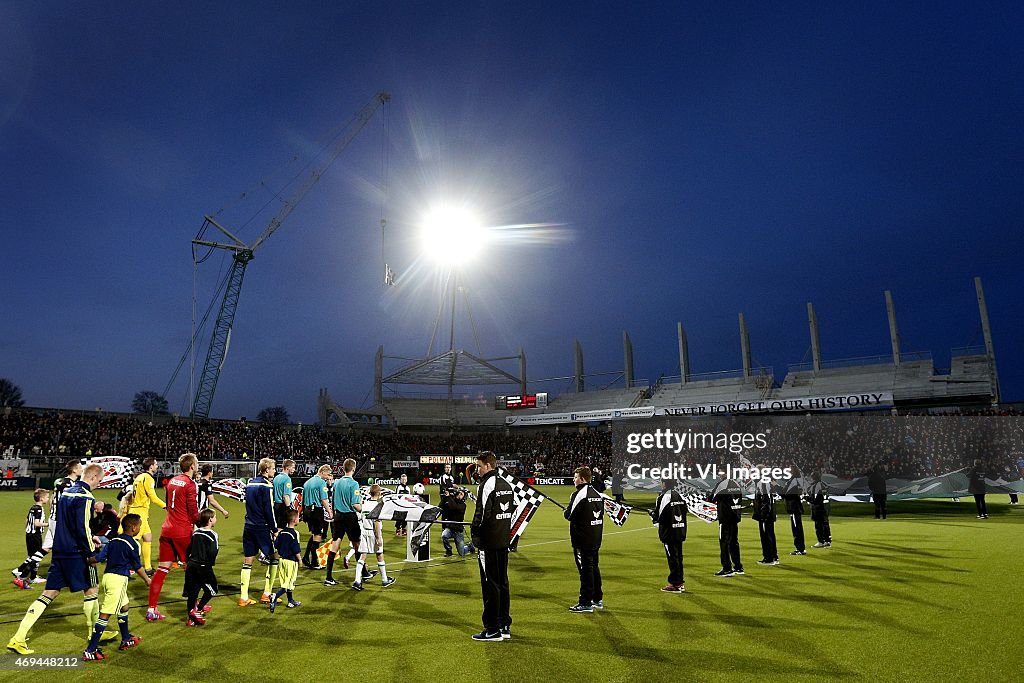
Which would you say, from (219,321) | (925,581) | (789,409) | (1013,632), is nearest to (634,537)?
(925,581)

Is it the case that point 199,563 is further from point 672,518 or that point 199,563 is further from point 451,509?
point 672,518

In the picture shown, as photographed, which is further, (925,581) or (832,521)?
(832,521)

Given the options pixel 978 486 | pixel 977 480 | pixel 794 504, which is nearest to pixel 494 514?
pixel 794 504

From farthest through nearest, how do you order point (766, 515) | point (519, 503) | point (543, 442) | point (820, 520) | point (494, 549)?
point (543, 442), point (820, 520), point (766, 515), point (519, 503), point (494, 549)

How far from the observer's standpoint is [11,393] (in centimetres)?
11919

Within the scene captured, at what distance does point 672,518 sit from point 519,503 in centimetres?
392

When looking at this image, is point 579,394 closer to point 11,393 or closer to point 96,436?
point 96,436

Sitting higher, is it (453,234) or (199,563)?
(453,234)

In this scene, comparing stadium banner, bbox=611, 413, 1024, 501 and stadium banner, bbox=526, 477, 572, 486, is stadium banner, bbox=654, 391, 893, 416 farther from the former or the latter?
stadium banner, bbox=611, 413, 1024, 501

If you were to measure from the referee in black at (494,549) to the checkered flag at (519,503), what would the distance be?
137 millimetres

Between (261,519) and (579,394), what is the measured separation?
6975cm

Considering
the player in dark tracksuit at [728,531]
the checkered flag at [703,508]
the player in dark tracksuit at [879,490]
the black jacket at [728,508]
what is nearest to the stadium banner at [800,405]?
the player in dark tracksuit at [879,490]

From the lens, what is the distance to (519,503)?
943 cm

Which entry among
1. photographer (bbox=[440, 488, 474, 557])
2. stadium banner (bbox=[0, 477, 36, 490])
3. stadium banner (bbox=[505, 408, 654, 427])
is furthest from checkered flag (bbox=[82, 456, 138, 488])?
stadium banner (bbox=[505, 408, 654, 427])
